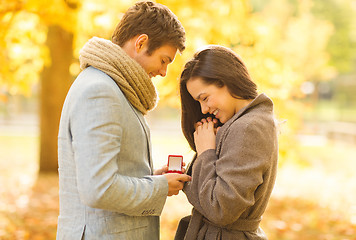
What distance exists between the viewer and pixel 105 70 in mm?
1938

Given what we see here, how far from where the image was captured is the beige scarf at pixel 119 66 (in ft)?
6.42

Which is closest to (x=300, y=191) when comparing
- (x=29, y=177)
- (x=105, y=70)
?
(x=29, y=177)

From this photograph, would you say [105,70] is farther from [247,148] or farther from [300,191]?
[300,191]

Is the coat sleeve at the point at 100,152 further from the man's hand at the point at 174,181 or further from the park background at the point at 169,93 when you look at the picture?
the park background at the point at 169,93

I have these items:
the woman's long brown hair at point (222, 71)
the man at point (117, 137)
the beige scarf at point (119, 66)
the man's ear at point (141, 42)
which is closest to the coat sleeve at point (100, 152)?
the man at point (117, 137)

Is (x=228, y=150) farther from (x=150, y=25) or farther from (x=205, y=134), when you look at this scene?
(x=150, y=25)

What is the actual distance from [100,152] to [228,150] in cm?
67

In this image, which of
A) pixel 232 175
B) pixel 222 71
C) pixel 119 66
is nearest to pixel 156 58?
pixel 119 66

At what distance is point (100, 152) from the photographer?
174 cm

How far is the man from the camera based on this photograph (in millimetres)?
1755

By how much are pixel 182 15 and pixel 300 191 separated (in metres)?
5.34

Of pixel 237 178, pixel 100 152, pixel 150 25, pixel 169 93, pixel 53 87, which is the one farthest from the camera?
pixel 53 87

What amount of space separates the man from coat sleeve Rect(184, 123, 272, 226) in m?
0.16

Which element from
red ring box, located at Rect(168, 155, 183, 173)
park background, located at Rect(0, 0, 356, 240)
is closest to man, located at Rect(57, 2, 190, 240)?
red ring box, located at Rect(168, 155, 183, 173)
